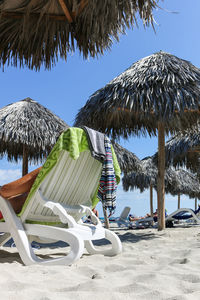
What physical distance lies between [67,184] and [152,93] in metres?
3.34

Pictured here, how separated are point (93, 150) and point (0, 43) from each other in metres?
2.60

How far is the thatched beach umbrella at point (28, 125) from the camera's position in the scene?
6.60m

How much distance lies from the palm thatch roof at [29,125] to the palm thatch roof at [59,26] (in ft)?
8.93

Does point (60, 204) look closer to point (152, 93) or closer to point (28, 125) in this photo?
point (152, 93)

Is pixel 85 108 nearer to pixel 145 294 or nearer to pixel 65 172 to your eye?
pixel 65 172

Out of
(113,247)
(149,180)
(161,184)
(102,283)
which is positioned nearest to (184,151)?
(161,184)

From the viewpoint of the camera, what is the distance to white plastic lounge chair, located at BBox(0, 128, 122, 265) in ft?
7.00

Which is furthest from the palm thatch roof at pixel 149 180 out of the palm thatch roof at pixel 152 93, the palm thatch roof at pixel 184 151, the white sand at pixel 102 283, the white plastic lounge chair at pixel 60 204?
the white sand at pixel 102 283

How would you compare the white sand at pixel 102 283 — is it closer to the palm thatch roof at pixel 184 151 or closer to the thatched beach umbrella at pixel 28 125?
the thatched beach umbrella at pixel 28 125

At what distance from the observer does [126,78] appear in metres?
5.55

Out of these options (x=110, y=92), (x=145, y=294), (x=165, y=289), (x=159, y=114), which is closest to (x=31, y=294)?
(x=145, y=294)

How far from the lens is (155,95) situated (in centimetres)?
515

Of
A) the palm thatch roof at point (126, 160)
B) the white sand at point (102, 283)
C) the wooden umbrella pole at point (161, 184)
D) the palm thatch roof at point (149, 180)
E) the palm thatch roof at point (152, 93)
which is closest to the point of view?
the white sand at point (102, 283)

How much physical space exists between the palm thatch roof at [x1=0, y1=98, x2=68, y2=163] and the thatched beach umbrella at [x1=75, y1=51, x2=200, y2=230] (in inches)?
49.1
